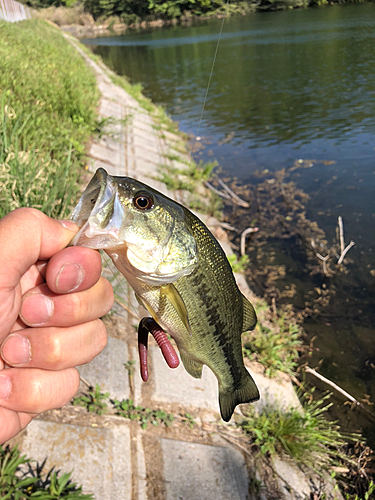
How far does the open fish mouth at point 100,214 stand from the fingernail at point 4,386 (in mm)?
851

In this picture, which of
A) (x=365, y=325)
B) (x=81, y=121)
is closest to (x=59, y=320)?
(x=365, y=325)

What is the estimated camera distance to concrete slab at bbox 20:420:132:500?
111 inches

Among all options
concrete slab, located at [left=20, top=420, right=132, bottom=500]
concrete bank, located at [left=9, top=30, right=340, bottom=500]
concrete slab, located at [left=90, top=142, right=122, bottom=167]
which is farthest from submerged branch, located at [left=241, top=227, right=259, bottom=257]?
concrete slab, located at [left=20, top=420, right=132, bottom=500]

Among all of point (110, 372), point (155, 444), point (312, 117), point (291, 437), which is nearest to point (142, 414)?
point (155, 444)

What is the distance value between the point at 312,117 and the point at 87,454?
14775 mm

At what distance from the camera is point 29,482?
8.39 feet

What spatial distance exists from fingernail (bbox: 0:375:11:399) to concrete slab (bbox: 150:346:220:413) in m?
→ 2.04

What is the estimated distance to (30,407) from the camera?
1.85 meters

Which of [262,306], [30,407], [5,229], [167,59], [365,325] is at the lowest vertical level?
[365,325]

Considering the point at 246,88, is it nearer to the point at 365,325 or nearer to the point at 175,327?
the point at 365,325

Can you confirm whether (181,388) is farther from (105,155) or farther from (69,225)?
(105,155)

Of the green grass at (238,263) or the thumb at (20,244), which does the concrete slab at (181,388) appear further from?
the green grass at (238,263)

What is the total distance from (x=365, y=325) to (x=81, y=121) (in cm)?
633

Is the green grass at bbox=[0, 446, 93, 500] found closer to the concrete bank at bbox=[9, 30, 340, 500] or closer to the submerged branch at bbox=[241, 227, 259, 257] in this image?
the concrete bank at bbox=[9, 30, 340, 500]
